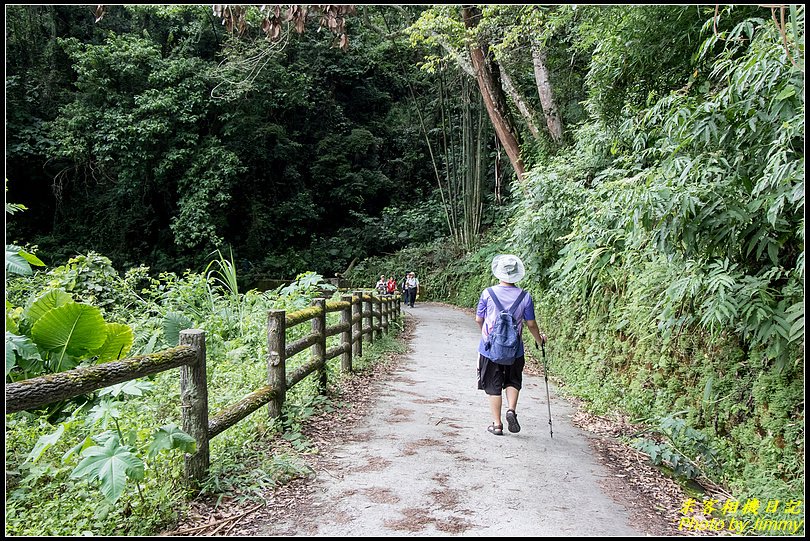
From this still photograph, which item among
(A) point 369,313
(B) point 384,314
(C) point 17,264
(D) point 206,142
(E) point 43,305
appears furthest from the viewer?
(D) point 206,142

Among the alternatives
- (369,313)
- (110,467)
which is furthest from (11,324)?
(369,313)

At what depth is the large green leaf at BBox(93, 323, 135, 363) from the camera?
5.42 meters

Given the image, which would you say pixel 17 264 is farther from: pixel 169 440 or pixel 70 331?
pixel 169 440

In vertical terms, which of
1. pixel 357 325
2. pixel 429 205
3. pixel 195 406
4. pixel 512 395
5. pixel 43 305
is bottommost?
pixel 512 395

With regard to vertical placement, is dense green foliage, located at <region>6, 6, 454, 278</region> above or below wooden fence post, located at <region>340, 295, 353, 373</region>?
above

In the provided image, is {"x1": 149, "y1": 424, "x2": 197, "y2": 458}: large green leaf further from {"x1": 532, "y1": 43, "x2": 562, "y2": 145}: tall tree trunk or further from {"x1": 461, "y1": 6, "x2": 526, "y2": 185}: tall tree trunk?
{"x1": 532, "y1": 43, "x2": 562, "y2": 145}: tall tree trunk

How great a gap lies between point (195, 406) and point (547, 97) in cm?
1278

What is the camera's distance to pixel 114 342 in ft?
17.9

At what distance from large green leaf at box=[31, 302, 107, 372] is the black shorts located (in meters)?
3.49

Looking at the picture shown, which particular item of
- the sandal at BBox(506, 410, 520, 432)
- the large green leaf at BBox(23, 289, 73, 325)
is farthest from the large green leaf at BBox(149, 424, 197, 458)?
the large green leaf at BBox(23, 289, 73, 325)

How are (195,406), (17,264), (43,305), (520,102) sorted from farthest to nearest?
(520,102) < (43,305) < (17,264) < (195,406)

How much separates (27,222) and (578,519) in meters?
27.9

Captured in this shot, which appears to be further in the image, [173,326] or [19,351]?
[173,326]

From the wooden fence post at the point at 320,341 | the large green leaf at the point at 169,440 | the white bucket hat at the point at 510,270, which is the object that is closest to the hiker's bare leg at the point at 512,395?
the white bucket hat at the point at 510,270
